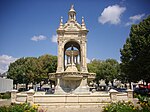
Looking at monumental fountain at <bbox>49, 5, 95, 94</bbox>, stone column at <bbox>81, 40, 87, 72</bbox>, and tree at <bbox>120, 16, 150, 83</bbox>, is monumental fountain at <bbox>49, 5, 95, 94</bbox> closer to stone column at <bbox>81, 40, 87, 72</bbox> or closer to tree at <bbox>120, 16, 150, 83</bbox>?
stone column at <bbox>81, 40, 87, 72</bbox>

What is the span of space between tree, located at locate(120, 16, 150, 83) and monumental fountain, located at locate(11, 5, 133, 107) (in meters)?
9.60

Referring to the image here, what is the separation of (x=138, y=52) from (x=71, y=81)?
598 inches

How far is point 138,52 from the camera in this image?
35.5 meters

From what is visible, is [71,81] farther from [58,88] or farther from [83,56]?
[83,56]

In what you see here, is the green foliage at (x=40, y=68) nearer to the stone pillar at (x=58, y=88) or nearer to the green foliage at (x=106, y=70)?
the green foliage at (x=106, y=70)

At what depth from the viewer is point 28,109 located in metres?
14.1

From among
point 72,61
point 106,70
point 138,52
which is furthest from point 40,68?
point 138,52

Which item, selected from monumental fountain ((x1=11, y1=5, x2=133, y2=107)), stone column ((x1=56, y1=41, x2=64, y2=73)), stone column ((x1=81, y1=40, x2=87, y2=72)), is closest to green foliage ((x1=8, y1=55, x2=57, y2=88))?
monumental fountain ((x1=11, y1=5, x2=133, y2=107))

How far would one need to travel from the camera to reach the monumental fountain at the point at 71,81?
1898cm

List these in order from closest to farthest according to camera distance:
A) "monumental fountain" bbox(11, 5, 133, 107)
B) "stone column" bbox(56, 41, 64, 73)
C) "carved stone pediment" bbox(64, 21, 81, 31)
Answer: "monumental fountain" bbox(11, 5, 133, 107) → "stone column" bbox(56, 41, 64, 73) → "carved stone pediment" bbox(64, 21, 81, 31)

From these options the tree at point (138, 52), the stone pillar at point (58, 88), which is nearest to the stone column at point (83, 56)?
the stone pillar at point (58, 88)

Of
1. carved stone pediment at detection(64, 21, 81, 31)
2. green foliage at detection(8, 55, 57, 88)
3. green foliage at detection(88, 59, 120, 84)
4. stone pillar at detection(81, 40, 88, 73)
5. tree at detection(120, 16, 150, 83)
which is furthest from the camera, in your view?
green foliage at detection(88, 59, 120, 84)

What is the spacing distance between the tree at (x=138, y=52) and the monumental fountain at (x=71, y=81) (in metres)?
9.60

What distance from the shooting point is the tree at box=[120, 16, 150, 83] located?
109 feet
